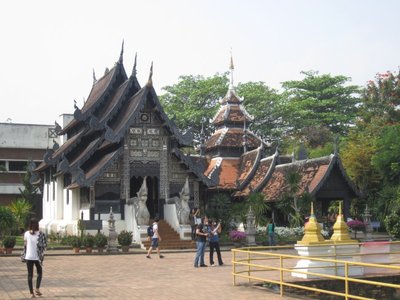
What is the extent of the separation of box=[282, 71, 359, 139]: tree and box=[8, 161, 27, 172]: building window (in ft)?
79.2

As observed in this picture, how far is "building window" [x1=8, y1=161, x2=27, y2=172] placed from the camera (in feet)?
174

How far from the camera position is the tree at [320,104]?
61.5 meters

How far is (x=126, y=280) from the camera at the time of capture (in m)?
16.4

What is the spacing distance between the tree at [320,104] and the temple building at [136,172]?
2171cm

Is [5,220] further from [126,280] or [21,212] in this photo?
[126,280]

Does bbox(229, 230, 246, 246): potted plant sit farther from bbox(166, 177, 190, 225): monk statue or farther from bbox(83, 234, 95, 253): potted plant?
bbox(83, 234, 95, 253): potted plant

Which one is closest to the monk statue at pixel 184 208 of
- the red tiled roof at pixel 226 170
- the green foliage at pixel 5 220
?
the green foliage at pixel 5 220

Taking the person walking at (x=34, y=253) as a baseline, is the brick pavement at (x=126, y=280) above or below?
below

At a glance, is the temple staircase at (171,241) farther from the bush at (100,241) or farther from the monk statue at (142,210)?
the bush at (100,241)

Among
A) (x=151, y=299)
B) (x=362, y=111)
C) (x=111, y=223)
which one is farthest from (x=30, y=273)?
(x=362, y=111)

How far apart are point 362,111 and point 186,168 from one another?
901 inches

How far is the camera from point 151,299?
506 inches

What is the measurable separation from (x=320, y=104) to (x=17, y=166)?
29.2 meters

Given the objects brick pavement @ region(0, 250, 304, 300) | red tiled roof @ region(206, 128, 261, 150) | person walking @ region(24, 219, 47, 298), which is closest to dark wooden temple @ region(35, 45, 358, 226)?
red tiled roof @ region(206, 128, 261, 150)
